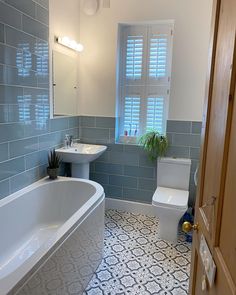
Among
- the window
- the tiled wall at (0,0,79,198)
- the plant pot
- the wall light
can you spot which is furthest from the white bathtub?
the wall light

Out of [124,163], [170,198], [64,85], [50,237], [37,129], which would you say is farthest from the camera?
[124,163]

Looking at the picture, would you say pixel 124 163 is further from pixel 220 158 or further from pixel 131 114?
pixel 220 158

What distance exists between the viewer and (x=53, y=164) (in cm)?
276

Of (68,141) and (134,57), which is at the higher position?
(134,57)

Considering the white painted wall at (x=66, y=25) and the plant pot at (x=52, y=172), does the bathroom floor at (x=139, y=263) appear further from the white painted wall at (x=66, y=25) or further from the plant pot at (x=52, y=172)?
the white painted wall at (x=66, y=25)

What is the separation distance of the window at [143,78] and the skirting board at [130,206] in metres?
0.83

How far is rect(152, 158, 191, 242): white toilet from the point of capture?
259cm

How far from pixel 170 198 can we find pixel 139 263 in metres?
0.73

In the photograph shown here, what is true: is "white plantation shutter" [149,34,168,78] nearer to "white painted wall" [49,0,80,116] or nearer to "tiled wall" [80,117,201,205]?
"tiled wall" [80,117,201,205]

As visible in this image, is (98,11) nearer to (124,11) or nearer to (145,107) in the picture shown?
(124,11)

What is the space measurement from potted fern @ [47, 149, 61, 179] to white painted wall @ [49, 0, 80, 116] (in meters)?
0.61

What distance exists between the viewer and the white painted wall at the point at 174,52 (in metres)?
2.83

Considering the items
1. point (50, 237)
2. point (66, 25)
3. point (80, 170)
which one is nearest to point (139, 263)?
point (50, 237)

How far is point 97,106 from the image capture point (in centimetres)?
332
